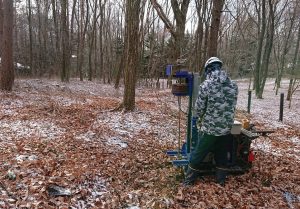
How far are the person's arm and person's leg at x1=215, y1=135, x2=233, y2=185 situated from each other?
1.99 feet

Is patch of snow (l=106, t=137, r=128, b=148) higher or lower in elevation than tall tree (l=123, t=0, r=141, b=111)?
lower

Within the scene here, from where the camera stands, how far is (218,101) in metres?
4.35

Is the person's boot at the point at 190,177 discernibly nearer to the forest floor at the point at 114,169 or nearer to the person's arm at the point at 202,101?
the forest floor at the point at 114,169

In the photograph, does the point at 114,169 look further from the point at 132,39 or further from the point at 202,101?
the point at 132,39

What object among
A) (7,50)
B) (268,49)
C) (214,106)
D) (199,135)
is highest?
(268,49)

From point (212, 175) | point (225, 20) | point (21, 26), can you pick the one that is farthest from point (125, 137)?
point (21, 26)

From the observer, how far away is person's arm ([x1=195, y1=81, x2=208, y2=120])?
14.4 ft

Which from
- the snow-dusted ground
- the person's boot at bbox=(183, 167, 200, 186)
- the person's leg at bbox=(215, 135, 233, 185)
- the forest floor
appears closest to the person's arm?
the person's leg at bbox=(215, 135, 233, 185)

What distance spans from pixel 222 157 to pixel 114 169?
2040 mm

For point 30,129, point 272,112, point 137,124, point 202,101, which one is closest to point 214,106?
point 202,101

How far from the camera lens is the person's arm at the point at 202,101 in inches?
172

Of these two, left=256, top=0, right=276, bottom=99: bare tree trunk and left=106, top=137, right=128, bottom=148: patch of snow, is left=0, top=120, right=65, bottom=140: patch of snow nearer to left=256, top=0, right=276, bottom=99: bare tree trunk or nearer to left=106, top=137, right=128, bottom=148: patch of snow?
left=106, top=137, right=128, bottom=148: patch of snow

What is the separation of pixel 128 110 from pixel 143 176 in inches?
191

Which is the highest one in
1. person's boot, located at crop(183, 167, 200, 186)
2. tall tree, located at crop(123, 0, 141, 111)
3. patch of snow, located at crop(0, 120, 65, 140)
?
tall tree, located at crop(123, 0, 141, 111)
